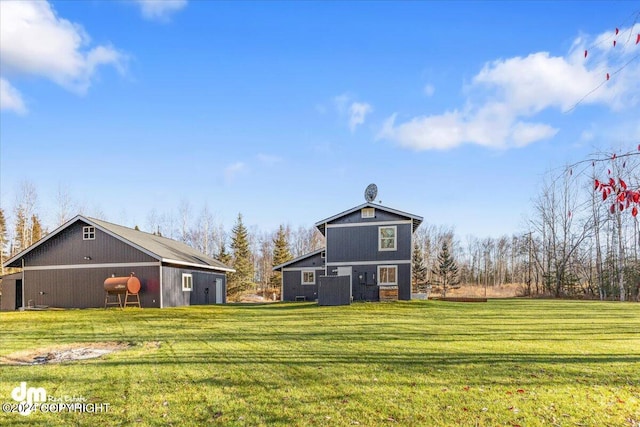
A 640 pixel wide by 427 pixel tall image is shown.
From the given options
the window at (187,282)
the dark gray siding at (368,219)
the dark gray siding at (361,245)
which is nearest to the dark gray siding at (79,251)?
the window at (187,282)

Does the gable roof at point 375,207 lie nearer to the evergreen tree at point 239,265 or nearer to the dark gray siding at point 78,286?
the dark gray siding at point 78,286

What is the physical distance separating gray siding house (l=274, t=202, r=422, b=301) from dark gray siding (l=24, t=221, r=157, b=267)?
404 inches

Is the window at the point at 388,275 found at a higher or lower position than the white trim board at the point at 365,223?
→ lower

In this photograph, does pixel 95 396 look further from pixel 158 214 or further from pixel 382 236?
pixel 158 214

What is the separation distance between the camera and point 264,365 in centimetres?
712

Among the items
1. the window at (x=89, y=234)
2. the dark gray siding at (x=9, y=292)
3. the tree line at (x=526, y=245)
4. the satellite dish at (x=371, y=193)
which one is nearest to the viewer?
the window at (x=89, y=234)

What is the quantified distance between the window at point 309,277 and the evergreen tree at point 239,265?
13.5 metres

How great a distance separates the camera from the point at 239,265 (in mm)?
43250

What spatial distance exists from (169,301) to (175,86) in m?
11.0

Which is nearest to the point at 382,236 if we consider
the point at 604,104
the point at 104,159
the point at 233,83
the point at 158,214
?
the point at 233,83

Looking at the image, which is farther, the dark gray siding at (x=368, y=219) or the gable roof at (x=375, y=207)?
the dark gray siding at (x=368, y=219)

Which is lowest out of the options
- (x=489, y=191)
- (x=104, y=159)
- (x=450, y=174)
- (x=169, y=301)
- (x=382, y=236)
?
(x=169, y=301)

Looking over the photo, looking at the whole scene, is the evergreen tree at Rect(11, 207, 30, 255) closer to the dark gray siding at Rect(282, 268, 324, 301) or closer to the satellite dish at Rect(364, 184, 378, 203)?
the dark gray siding at Rect(282, 268, 324, 301)

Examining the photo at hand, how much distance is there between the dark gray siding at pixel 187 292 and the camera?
73.2ft
